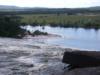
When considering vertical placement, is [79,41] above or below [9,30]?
below

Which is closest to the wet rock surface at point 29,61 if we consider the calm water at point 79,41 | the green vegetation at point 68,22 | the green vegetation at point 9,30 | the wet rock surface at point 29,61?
the wet rock surface at point 29,61

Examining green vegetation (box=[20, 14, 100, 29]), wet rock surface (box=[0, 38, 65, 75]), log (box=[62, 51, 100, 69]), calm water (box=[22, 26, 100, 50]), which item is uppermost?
log (box=[62, 51, 100, 69])

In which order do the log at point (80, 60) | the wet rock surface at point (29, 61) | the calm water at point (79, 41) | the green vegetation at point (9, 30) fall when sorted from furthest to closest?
the green vegetation at point (9, 30) < the calm water at point (79, 41) < the wet rock surface at point (29, 61) < the log at point (80, 60)

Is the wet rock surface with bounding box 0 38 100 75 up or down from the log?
down

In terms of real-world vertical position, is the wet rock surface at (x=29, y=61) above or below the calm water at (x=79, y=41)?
above

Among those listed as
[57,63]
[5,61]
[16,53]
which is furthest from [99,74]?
[16,53]

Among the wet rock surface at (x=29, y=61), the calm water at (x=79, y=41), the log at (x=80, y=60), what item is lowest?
the calm water at (x=79, y=41)

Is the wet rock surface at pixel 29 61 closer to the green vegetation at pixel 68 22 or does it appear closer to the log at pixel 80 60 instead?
the log at pixel 80 60

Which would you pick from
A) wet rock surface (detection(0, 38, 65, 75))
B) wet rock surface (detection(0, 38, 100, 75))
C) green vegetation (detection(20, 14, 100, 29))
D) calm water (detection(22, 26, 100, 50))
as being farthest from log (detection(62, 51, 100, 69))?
green vegetation (detection(20, 14, 100, 29))

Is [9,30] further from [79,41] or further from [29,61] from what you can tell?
[29,61]

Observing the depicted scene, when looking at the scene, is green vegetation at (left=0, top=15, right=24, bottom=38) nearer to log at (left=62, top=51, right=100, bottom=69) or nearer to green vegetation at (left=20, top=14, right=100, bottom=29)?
log at (left=62, top=51, right=100, bottom=69)

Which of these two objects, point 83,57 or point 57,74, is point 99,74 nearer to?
point 83,57

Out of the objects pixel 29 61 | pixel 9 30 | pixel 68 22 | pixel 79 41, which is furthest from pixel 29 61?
pixel 68 22

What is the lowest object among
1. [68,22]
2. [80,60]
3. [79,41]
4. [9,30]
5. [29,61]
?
[68,22]
